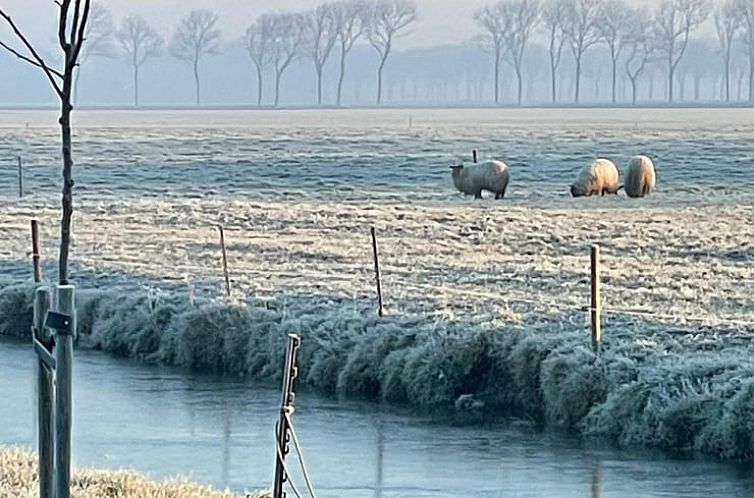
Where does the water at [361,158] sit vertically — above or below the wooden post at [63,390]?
below

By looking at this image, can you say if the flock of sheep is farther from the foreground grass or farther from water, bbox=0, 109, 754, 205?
the foreground grass

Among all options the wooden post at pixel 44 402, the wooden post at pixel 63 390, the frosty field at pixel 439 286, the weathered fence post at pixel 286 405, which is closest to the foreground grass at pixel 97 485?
the wooden post at pixel 44 402

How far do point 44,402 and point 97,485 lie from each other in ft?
8.35

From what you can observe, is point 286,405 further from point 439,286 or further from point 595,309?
point 439,286

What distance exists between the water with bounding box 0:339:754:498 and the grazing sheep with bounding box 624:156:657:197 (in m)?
22.5

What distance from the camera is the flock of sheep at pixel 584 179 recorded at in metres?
38.2

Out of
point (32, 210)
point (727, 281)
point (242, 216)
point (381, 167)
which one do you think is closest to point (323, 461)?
point (727, 281)

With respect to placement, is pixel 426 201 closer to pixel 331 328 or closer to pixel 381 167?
pixel 381 167

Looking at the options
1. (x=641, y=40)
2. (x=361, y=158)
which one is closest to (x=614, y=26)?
(x=641, y=40)

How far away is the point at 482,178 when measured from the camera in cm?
3828

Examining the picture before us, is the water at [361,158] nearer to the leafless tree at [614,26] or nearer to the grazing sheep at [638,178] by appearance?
the grazing sheep at [638,178]

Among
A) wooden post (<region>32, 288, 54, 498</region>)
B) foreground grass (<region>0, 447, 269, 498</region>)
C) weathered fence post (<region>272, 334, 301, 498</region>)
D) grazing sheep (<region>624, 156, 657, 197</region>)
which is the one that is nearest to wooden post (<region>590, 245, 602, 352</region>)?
foreground grass (<region>0, 447, 269, 498</region>)

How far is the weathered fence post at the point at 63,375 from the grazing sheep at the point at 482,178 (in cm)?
3203

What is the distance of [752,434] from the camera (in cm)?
1363
